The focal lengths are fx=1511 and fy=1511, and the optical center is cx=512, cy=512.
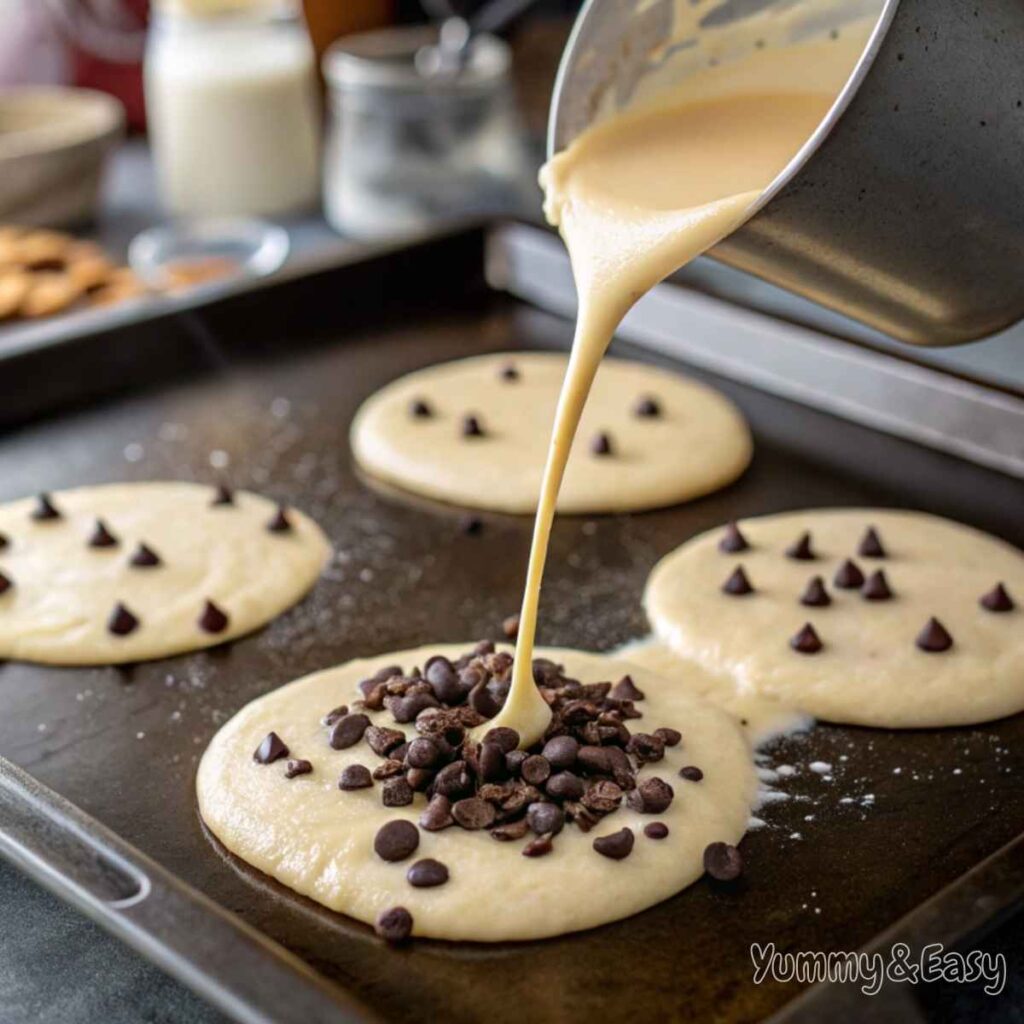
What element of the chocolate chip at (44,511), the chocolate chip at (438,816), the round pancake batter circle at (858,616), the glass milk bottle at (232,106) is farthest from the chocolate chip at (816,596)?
the glass milk bottle at (232,106)

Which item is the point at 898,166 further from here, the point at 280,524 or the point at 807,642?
the point at 280,524

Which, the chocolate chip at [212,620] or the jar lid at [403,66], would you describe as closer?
the chocolate chip at [212,620]

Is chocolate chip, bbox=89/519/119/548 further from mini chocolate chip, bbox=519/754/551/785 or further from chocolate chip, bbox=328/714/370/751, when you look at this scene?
mini chocolate chip, bbox=519/754/551/785

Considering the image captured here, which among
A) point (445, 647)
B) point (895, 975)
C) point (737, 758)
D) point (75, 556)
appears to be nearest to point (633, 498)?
point (445, 647)

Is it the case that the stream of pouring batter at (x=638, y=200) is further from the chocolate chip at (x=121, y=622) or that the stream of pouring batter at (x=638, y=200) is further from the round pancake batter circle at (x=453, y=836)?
the chocolate chip at (x=121, y=622)

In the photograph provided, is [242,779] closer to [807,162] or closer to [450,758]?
[450,758]
